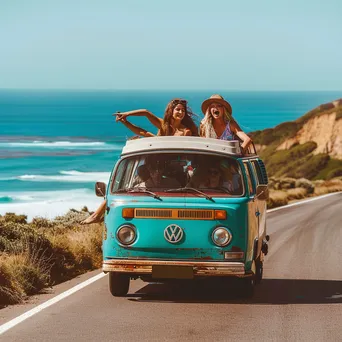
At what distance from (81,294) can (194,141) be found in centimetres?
245

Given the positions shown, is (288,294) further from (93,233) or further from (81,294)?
(93,233)

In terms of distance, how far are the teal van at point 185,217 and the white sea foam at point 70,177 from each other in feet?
207

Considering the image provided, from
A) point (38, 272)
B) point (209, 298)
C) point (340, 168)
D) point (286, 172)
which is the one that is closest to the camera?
point (209, 298)

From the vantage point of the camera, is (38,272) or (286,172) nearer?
(38,272)

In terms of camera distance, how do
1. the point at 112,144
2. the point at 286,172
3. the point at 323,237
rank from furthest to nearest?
the point at 112,144 < the point at 286,172 < the point at 323,237

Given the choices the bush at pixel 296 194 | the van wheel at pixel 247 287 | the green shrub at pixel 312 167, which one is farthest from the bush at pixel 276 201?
the green shrub at pixel 312 167

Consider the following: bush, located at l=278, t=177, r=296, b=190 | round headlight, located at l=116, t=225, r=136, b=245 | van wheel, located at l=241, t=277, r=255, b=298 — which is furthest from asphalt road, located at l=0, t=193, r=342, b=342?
bush, located at l=278, t=177, r=296, b=190

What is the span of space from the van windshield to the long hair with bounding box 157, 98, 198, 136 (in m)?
1.27

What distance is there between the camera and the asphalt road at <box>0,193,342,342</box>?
9.98m

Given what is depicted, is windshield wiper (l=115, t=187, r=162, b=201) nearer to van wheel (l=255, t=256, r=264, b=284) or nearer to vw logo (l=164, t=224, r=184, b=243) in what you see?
vw logo (l=164, t=224, r=184, b=243)

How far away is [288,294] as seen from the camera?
12969 mm

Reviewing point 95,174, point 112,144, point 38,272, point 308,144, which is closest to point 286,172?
point 308,144

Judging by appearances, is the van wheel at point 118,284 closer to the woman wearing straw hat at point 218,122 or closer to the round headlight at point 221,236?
the round headlight at point 221,236

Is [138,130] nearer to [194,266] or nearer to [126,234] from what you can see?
[126,234]
